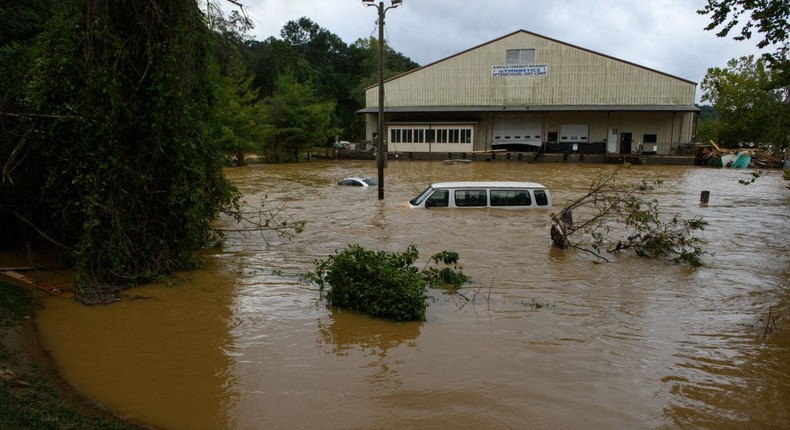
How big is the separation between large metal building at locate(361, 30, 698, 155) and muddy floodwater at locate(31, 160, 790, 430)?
38.4 m

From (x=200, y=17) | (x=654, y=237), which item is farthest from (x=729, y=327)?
(x=200, y=17)

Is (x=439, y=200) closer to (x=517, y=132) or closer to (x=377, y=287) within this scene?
(x=377, y=287)

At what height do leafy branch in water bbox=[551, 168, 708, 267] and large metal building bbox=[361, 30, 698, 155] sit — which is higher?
large metal building bbox=[361, 30, 698, 155]

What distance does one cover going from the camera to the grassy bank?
5219 millimetres

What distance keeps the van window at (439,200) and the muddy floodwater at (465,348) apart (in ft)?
10.7

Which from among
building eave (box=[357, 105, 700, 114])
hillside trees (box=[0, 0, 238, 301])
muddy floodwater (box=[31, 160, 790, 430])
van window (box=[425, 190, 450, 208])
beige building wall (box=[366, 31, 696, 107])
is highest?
beige building wall (box=[366, 31, 696, 107])

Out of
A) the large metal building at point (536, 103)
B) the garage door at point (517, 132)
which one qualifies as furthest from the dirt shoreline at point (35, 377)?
the garage door at point (517, 132)

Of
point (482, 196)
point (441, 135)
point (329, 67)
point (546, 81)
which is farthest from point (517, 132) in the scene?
point (482, 196)

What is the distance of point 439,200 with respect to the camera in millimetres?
17438

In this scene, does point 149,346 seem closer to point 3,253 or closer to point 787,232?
point 3,253

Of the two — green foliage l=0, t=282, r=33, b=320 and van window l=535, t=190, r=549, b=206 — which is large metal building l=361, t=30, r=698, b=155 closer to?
van window l=535, t=190, r=549, b=206

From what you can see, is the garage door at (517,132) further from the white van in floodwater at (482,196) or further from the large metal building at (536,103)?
the white van in floodwater at (482,196)

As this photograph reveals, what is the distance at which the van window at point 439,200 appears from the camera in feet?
56.8

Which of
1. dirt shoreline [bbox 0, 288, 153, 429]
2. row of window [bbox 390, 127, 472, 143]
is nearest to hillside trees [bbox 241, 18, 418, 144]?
row of window [bbox 390, 127, 472, 143]
